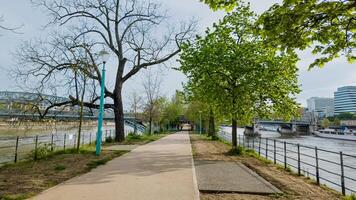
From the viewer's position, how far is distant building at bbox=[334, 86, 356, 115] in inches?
4550

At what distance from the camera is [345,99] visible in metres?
122

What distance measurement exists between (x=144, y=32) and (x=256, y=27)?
19.2m

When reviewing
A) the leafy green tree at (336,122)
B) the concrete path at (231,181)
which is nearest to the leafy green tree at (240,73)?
the concrete path at (231,181)

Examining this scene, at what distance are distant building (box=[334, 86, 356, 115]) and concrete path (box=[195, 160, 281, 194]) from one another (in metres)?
123

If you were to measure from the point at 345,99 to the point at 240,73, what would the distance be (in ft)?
411

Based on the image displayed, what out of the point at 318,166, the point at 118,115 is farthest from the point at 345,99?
the point at 318,166

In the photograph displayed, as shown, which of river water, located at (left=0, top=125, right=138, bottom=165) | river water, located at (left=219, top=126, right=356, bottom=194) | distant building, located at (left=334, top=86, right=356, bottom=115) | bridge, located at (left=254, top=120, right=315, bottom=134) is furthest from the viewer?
distant building, located at (left=334, top=86, right=356, bottom=115)

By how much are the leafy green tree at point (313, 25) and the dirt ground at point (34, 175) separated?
5.97 m

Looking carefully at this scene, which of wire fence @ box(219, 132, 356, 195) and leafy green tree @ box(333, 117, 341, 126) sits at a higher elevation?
leafy green tree @ box(333, 117, 341, 126)

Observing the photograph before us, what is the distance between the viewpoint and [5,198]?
221 inches

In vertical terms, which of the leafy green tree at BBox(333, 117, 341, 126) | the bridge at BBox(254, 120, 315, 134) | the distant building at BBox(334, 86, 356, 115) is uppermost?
the distant building at BBox(334, 86, 356, 115)

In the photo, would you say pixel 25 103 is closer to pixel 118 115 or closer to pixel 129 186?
pixel 118 115

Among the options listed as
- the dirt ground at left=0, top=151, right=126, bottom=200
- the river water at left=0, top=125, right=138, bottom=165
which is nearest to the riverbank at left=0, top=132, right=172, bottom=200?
the dirt ground at left=0, top=151, right=126, bottom=200

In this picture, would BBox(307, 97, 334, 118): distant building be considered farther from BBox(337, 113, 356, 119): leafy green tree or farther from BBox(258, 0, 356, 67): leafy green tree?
BBox(258, 0, 356, 67): leafy green tree
